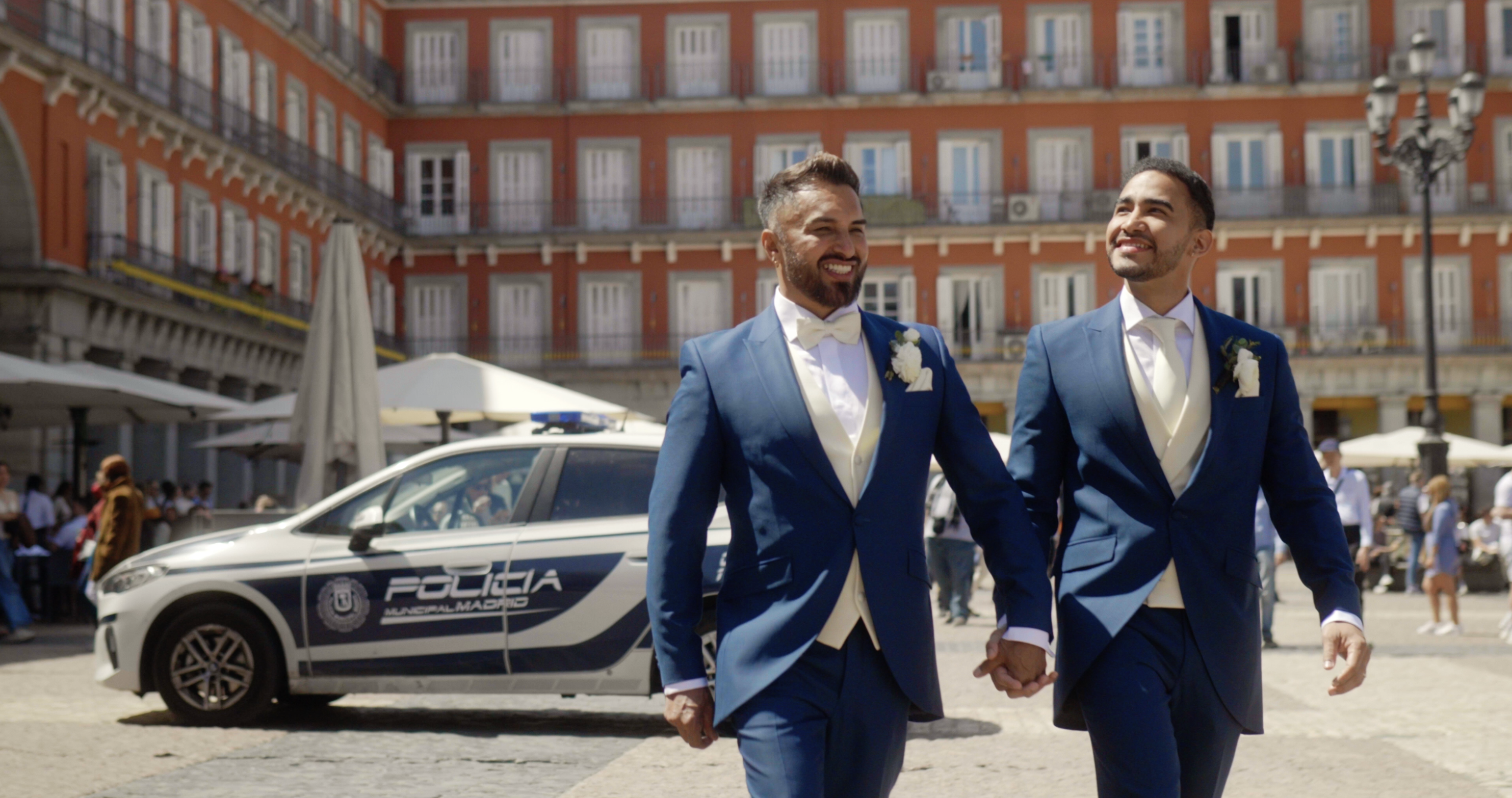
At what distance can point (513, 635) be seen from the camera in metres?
9.01

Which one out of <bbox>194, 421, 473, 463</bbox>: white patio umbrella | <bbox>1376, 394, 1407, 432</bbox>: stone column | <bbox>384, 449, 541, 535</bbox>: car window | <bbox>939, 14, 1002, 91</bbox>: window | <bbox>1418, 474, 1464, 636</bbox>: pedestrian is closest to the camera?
<bbox>384, 449, 541, 535</bbox>: car window

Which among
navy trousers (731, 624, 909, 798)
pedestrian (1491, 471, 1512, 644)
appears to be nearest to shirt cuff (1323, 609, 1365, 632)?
navy trousers (731, 624, 909, 798)

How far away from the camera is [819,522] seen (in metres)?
3.59

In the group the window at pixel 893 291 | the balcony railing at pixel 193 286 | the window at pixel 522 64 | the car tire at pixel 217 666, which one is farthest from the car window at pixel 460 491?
the window at pixel 522 64

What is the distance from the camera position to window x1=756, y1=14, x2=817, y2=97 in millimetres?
43625

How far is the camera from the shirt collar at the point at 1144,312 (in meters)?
4.04

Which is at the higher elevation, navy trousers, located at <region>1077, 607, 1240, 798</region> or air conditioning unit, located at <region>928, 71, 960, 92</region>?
air conditioning unit, located at <region>928, 71, 960, 92</region>

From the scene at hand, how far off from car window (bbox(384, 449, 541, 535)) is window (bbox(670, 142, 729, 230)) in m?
34.6

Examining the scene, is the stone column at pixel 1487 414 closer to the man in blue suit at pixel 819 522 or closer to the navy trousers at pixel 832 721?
the man in blue suit at pixel 819 522

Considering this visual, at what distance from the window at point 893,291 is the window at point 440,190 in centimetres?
816

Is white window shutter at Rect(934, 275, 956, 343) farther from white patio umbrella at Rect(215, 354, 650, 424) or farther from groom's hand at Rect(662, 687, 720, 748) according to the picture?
groom's hand at Rect(662, 687, 720, 748)

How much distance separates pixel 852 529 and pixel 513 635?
18.7 feet

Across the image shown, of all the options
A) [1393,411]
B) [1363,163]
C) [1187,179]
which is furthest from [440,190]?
[1187,179]

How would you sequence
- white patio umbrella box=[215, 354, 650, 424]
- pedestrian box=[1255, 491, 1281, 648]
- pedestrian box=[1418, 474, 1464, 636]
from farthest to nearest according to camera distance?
white patio umbrella box=[215, 354, 650, 424] < pedestrian box=[1418, 474, 1464, 636] < pedestrian box=[1255, 491, 1281, 648]
